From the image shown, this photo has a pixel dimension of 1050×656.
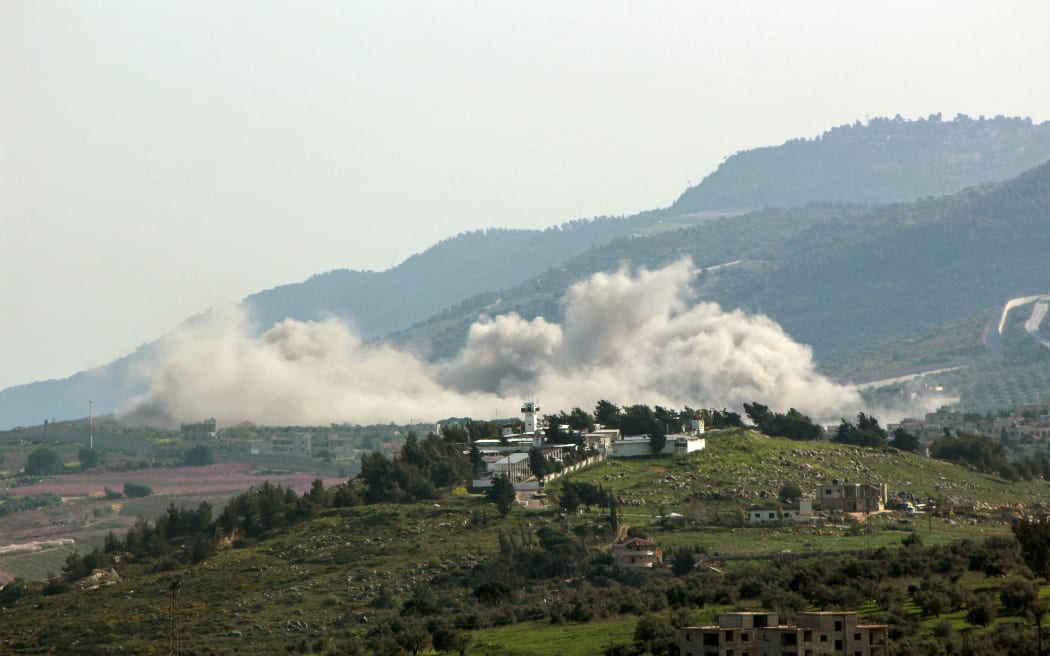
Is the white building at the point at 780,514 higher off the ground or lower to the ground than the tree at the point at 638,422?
lower

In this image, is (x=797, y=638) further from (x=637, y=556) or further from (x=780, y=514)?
(x=780, y=514)

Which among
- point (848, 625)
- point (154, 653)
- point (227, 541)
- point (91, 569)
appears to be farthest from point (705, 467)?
point (848, 625)

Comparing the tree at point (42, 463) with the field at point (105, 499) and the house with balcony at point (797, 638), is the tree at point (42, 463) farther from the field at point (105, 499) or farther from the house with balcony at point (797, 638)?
the house with balcony at point (797, 638)

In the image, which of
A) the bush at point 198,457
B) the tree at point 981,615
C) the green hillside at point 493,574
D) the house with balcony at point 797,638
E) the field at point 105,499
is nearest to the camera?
the house with balcony at point 797,638

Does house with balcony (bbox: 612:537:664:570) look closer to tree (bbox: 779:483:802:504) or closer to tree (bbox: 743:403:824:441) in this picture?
tree (bbox: 779:483:802:504)

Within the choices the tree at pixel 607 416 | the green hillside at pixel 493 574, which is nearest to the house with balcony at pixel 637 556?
the green hillside at pixel 493 574

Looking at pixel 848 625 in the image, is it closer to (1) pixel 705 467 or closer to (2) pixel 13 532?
(1) pixel 705 467

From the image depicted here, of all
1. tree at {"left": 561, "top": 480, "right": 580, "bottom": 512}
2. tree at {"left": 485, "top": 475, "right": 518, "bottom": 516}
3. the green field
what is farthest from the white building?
the green field
